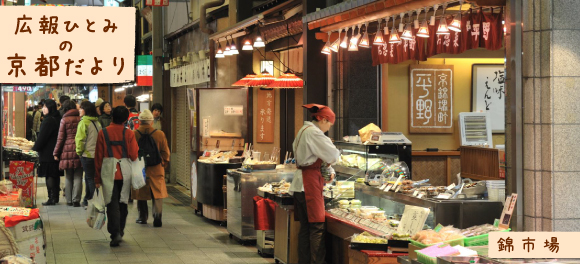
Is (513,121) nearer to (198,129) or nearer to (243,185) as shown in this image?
(243,185)

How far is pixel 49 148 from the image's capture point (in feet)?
51.7

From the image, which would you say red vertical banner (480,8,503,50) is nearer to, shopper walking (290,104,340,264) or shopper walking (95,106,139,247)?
shopper walking (290,104,340,264)

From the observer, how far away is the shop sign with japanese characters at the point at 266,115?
1741 centimetres

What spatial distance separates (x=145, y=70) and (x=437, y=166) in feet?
45.4

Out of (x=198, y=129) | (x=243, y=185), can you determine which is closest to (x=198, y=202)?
(x=198, y=129)

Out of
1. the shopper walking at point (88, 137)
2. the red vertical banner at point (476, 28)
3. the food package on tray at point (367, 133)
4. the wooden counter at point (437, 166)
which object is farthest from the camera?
the shopper walking at point (88, 137)

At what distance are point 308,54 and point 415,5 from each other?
14.0 ft

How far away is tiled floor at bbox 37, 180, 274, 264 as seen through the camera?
1040 cm

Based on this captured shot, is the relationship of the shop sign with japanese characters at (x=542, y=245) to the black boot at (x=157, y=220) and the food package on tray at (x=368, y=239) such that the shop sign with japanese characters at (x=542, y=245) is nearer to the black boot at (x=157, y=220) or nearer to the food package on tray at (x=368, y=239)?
the food package on tray at (x=368, y=239)

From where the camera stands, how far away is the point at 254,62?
1728 centimetres

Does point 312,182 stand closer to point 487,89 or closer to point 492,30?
point 492,30

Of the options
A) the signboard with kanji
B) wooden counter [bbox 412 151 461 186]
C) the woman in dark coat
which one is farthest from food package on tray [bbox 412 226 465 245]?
the woman in dark coat

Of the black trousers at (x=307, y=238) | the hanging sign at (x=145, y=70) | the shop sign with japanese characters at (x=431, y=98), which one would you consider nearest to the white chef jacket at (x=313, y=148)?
the black trousers at (x=307, y=238)

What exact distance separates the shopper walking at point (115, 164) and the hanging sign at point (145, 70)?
1343 centimetres
